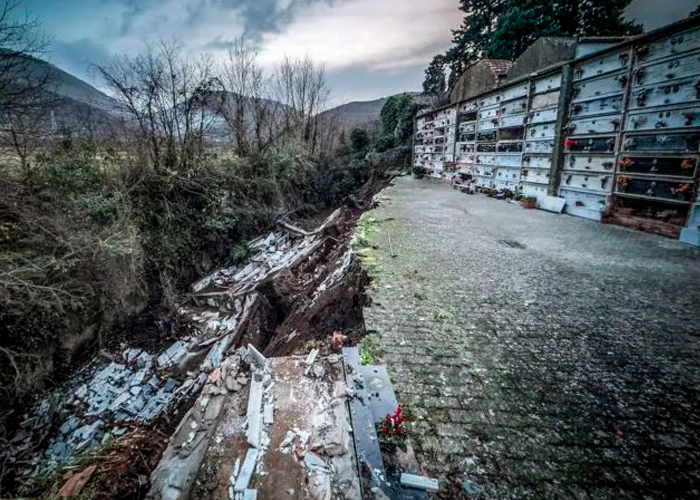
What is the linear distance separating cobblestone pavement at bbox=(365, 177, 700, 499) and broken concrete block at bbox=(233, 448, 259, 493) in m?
0.85

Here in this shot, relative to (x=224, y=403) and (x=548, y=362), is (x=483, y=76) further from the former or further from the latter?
(x=224, y=403)

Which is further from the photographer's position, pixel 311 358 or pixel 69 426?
pixel 69 426

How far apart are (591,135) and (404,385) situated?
6681mm

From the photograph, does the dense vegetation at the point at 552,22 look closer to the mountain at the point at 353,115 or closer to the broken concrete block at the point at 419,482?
the mountain at the point at 353,115

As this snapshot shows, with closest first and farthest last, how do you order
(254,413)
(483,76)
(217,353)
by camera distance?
(254,413) < (217,353) < (483,76)

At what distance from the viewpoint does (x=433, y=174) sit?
43.4ft

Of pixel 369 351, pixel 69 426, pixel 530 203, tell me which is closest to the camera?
pixel 369 351

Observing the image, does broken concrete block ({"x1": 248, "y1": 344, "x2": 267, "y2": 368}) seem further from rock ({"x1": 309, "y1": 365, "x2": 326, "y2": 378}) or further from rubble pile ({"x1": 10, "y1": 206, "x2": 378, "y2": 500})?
rock ({"x1": 309, "y1": 365, "x2": 326, "y2": 378})

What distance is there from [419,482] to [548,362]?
1.41m

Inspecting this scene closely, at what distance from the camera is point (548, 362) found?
2193 millimetres

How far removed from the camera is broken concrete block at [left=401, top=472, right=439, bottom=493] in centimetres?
137

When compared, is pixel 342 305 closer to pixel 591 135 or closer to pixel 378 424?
pixel 378 424

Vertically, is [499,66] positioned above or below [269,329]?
above

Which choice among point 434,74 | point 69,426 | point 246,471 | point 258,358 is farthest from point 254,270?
point 434,74
